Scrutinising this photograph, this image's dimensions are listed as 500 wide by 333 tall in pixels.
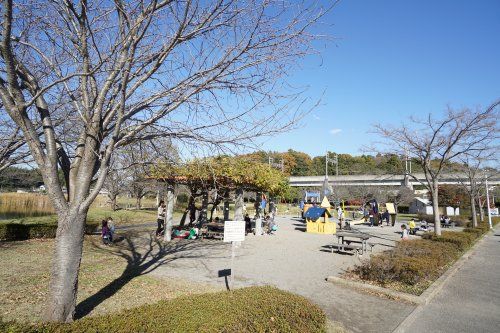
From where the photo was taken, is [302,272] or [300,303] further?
[302,272]

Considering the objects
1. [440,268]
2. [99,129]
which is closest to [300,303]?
[99,129]

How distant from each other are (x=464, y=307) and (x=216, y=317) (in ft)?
19.5

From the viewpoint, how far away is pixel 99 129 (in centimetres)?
521

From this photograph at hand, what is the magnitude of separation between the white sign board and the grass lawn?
4.43 ft

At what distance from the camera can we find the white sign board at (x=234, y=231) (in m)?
7.43

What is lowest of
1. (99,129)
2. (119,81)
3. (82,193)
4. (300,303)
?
(300,303)

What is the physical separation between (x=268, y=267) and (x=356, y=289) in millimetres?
3168

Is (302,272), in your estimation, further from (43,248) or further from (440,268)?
(43,248)

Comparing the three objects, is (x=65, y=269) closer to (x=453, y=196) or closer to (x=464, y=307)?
(x=464, y=307)

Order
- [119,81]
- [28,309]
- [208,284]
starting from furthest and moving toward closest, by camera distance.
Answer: [208,284], [28,309], [119,81]

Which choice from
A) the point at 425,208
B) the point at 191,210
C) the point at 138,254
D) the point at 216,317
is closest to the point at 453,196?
the point at 425,208

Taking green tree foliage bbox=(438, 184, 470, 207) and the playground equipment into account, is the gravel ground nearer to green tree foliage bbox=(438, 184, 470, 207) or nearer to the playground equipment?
the playground equipment

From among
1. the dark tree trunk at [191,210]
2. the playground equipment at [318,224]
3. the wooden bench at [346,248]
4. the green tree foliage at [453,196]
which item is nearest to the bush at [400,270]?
the wooden bench at [346,248]

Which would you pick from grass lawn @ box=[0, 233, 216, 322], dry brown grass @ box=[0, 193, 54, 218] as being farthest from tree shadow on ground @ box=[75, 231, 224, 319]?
dry brown grass @ box=[0, 193, 54, 218]
